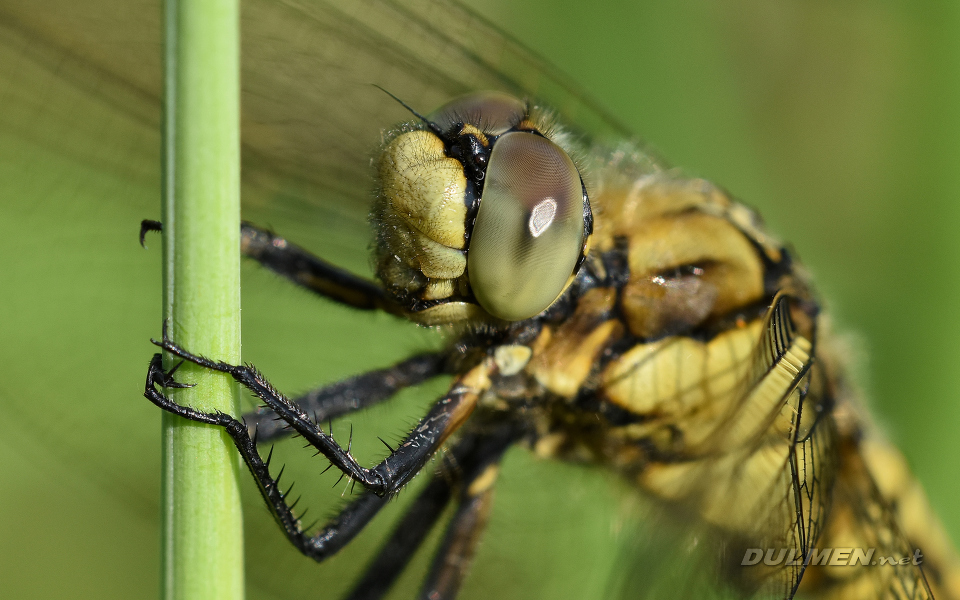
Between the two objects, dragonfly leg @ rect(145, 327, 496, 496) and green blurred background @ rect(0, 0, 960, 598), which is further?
green blurred background @ rect(0, 0, 960, 598)

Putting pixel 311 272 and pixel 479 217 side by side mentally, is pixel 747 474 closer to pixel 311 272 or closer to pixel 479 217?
pixel 479 217

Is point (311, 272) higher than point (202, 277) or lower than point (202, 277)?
higher

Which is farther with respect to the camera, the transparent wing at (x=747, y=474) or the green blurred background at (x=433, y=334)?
the green blurred background at (x=433, y=334)

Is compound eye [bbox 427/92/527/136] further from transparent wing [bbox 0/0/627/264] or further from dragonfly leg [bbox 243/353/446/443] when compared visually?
dragonfly leg [bbox 243/353/446/443]

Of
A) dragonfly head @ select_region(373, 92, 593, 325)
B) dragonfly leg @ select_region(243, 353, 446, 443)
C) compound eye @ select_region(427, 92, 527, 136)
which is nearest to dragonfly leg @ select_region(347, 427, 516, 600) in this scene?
dragonfly leg @ select_region(243, 353, 446, 443)

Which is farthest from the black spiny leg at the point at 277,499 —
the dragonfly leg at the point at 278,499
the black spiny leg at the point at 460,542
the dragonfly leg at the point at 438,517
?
the black spiny leg at the point at 460,542

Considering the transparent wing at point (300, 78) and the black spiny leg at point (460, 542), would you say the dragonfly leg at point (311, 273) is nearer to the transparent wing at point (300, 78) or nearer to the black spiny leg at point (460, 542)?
the transparent wing at point (300, 78)

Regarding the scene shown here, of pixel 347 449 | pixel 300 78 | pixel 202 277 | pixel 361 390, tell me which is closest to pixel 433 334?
pixel 361 390
